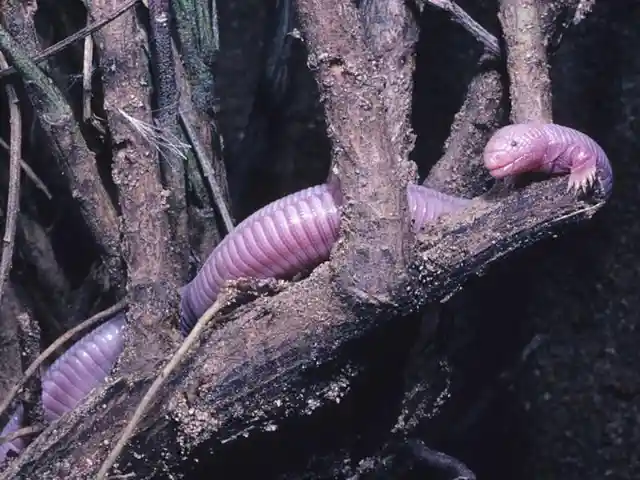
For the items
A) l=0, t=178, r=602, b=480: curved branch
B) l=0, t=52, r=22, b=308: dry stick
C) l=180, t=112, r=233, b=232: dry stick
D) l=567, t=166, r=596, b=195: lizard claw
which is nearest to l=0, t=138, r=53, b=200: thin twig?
l=0, t=52, r=22, b=308: dry stick

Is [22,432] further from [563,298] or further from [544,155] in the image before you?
[563,298]

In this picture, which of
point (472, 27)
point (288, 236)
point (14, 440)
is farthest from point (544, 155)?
point (14, 440)

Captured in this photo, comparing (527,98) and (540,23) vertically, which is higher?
(540,23)

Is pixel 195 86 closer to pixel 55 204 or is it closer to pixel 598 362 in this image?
pixel 55 204

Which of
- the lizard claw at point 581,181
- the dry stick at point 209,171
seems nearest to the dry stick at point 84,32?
the dry stick at point 209,171

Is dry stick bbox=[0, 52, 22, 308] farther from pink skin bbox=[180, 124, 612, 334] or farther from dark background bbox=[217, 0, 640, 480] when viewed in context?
dark background bbox=[217, 0, 640, 480]

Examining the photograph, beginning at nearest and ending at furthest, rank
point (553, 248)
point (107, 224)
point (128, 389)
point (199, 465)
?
1. point (128, 389)
2. point (199, 465)
3. point (107, 224)
4. point (553, 248)

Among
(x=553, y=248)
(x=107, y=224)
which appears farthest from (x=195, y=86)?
(x=553, y=248)
